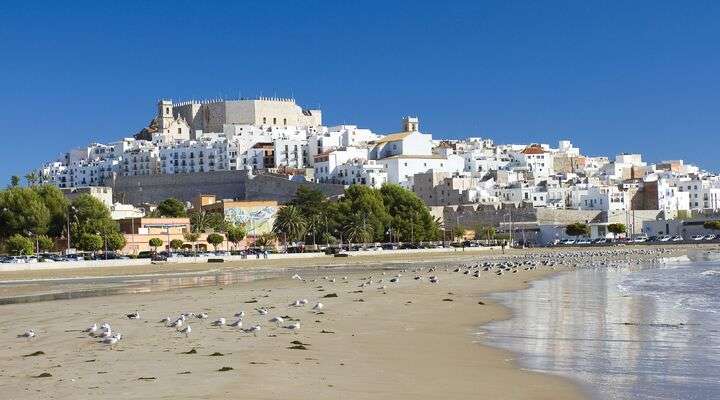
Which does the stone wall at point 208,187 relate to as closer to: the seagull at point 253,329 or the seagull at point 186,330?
the seagull at point 253,329

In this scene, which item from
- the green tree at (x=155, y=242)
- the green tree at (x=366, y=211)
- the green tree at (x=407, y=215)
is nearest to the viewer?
the green tree at (x=155, y=242)

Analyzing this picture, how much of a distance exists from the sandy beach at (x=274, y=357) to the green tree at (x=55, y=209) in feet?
151

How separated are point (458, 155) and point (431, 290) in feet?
322

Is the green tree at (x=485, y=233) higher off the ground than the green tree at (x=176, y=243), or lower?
higher

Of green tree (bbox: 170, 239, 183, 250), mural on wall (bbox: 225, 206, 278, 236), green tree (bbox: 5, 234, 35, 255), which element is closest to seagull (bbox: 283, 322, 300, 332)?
green tree (bbox: 5, 234, 35, 255)

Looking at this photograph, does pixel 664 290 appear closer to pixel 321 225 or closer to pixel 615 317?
pixel 615 317

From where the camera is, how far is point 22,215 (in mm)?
62344

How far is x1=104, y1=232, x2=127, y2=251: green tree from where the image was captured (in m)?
62.4

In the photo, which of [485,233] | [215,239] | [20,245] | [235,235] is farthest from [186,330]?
[485,233]

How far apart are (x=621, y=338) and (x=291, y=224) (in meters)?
60.2

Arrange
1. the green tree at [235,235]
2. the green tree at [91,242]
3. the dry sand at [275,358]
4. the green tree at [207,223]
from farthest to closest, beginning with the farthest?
the green tree at [207,223] → the green tree at [235,235] → the green tree at [91,242] → the dry sand at [275,358]

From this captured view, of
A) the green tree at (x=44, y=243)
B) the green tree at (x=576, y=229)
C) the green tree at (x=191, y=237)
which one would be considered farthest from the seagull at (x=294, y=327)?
the green tree at (x=576, y=229)

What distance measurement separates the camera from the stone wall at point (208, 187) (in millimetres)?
98500

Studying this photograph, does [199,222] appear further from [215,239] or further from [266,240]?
[215,239]
